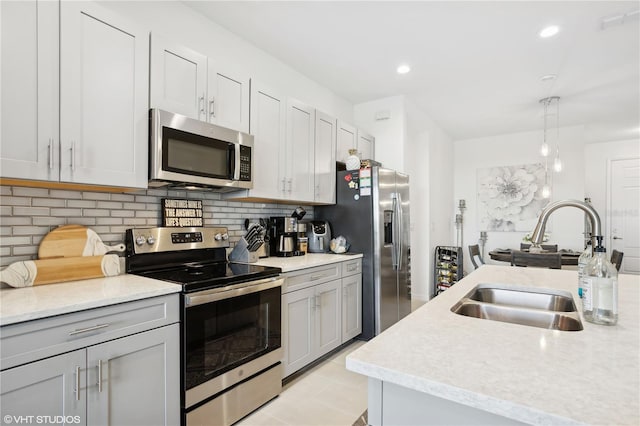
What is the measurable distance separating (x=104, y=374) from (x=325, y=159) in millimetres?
2529

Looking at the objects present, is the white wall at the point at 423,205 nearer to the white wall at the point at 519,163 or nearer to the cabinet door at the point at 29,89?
the white wall at the point at 519,163

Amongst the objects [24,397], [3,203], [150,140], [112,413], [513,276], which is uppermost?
[150,140]

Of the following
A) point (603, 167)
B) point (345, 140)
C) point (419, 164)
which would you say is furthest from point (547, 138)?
point (345, 140)

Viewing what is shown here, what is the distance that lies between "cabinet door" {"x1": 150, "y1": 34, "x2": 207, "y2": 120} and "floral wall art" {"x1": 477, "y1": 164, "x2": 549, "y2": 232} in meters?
5.57

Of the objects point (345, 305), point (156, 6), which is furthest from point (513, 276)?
point (156, 6)

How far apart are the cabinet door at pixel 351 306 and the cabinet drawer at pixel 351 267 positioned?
0.13 feet

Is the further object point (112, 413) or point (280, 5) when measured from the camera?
point (280, 5)

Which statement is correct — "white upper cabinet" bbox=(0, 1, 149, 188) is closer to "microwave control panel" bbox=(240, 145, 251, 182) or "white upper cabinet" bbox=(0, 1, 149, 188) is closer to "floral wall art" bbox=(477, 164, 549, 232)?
"microwave control panel" bbox=(240, 145, 251, 182)

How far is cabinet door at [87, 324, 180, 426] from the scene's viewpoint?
1.37 m

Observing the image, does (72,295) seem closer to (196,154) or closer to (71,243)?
(71,243)

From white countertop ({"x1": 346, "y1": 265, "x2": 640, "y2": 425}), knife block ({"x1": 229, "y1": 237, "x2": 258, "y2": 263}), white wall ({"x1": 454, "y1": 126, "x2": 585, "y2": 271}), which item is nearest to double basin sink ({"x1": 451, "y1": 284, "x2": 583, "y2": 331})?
white countertop ({"x1": 346, "y1": 265, "x2": 640, "y2": 425})

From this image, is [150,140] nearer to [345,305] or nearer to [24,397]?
[24,397]

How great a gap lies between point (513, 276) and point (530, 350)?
126cm

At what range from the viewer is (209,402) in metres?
1.80
